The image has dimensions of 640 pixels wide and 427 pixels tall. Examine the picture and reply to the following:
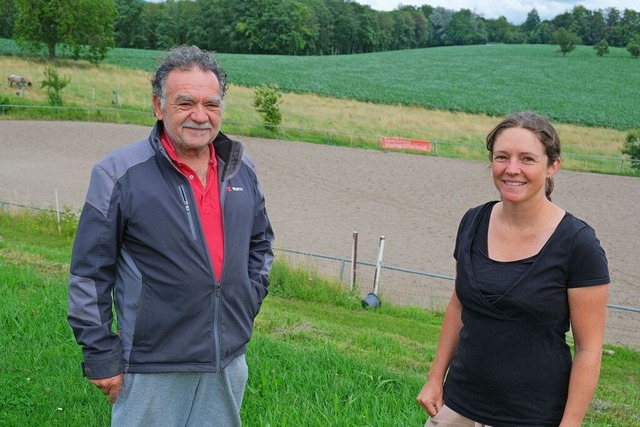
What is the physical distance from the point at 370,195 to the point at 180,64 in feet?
61.9

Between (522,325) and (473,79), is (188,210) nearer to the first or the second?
(522,325)

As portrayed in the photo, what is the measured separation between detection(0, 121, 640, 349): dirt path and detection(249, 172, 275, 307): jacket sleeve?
917cm

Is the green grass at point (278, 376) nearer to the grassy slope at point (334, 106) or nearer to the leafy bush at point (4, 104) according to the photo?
the grassy slope at point (334, 106)

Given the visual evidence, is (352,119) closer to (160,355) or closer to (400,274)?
(400,274)

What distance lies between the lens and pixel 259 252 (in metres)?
A: 3.64

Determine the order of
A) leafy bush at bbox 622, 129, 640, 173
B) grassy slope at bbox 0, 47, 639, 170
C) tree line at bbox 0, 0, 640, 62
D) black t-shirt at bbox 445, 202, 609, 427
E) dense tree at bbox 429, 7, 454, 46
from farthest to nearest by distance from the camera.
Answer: dense tree at bbox 429, 7, 454, 46 < tree line at bbox 0, 0, 640, 62 < grassy slope at bbox 0, 47, 639, 170 < leafy bush at bbox 622, 129, 640, 173 < black t-shirt at bbox 445, 202, 609, 427

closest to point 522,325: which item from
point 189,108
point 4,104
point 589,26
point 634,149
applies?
point 189,108

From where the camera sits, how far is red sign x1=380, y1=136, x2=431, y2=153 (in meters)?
31.0

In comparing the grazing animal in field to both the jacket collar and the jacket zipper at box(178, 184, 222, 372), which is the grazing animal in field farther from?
the jacket zipper at box(178, 184, 222, 372)

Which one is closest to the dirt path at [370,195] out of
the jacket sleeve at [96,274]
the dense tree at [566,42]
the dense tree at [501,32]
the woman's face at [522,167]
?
the woman's face at [522,167]

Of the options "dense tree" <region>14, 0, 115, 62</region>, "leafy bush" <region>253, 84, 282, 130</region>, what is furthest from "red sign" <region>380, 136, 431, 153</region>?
"dense tree" <region>14, 0, 115, 62</region>

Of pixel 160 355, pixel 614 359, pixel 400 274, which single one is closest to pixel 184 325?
pixel 160 355

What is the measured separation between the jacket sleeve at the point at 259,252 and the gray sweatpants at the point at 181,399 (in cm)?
33

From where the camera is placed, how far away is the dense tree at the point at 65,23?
5438 cm
